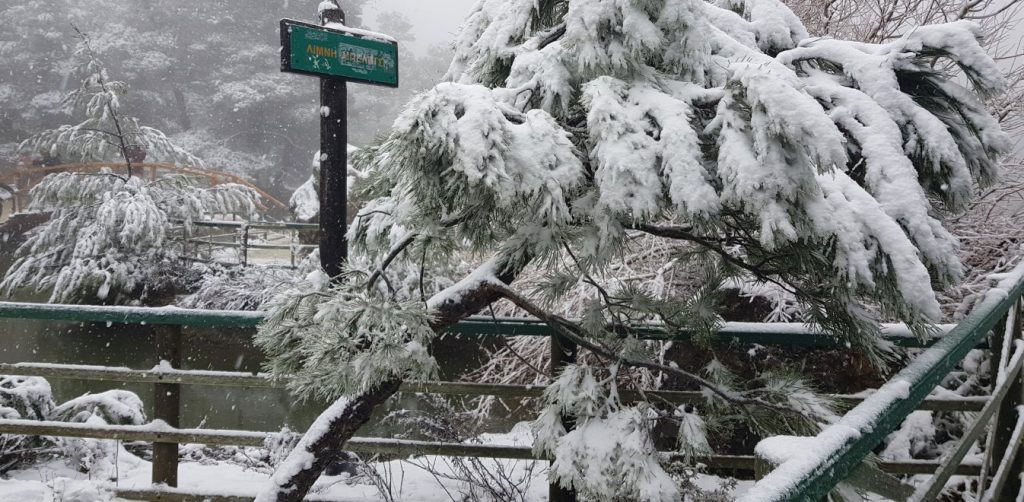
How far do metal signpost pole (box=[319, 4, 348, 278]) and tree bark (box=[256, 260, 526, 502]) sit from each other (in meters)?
0.84

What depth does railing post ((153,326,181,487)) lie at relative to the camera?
7.63 feet

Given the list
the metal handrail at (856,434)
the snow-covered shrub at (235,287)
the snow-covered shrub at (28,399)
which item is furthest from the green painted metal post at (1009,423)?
the snow-covered shrub at (235,287)

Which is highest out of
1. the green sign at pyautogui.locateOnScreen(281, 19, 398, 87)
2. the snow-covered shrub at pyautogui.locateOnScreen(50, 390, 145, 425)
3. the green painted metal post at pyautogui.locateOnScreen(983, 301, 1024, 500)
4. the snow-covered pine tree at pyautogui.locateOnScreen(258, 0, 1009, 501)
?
the green sign at pyautogui.locateOnScreen(281, 19, 398, 87)

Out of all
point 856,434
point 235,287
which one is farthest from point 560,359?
point 235,287

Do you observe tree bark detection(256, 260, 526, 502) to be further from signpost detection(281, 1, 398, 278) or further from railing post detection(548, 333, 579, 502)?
signpost detection(281, 1, 398, 278)

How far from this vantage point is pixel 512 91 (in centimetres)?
142

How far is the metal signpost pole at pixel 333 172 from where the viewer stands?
2449 mm

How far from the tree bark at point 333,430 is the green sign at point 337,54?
1.12 meters

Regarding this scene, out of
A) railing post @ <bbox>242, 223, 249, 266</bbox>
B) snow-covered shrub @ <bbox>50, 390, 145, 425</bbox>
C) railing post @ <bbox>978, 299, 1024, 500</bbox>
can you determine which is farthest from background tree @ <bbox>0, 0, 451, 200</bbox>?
railing post @ <bbox>978, 299, 1024, 500</bbox>

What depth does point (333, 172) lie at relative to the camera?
2.46 m

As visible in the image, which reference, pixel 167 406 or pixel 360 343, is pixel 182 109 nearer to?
pixel 167 406

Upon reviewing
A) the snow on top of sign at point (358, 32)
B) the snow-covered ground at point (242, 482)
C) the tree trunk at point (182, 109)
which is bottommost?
the snow-covered ground at point (242, 482)

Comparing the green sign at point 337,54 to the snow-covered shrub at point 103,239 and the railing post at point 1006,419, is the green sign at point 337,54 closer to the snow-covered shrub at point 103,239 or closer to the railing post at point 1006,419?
the railing post at point 1006,419

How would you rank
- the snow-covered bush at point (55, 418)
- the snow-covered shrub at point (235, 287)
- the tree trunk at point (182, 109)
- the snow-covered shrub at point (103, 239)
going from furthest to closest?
the tree trunk at point (182, 109) → the snow-covered shrub at point (103, 239) → the snow-covered shrub at point (235, 287) → the snow-covered bush at point (55, 418)
